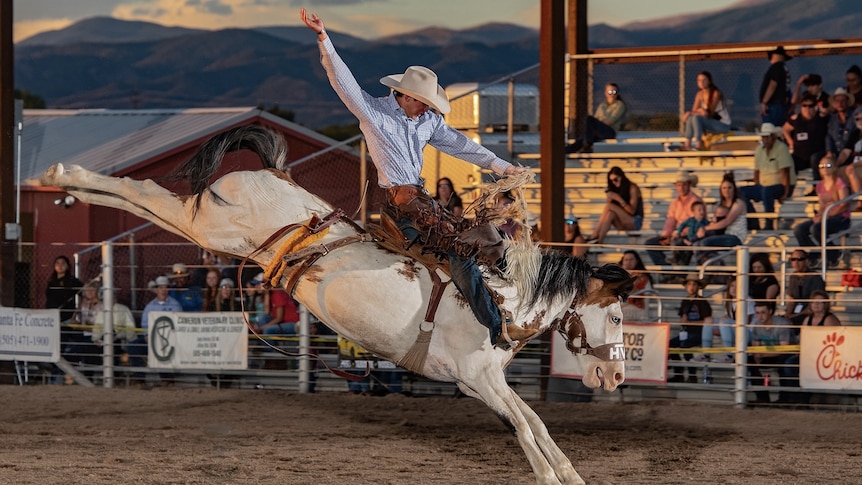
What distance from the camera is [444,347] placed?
6.32 m

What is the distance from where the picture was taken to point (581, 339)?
6.68 meters

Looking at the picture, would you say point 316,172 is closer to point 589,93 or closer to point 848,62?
point 589,93

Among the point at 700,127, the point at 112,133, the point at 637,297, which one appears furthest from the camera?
the point at 112,133

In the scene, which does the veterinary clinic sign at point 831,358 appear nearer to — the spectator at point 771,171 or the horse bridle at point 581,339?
the spectator at point 771,171

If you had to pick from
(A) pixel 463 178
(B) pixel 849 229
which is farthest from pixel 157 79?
(B) pixel 849 229

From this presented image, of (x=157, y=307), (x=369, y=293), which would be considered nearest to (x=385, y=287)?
(x=369, y=293)

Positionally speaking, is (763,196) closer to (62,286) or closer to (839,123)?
(839,123)

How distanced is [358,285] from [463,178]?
29.2ft

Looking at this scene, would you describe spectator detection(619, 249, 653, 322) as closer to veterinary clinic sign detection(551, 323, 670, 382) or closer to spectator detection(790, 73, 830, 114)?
veterinary clinic sign detection(551, 323, 670, 382)

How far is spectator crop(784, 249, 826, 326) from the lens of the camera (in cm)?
1055

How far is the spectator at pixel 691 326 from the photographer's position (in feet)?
35.4

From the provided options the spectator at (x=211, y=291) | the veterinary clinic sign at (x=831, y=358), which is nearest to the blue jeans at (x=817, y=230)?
the veterinary clinic sign at (x=831, y=358)

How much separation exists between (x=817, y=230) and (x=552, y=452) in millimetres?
6660

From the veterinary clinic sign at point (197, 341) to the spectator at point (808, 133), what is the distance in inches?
265
